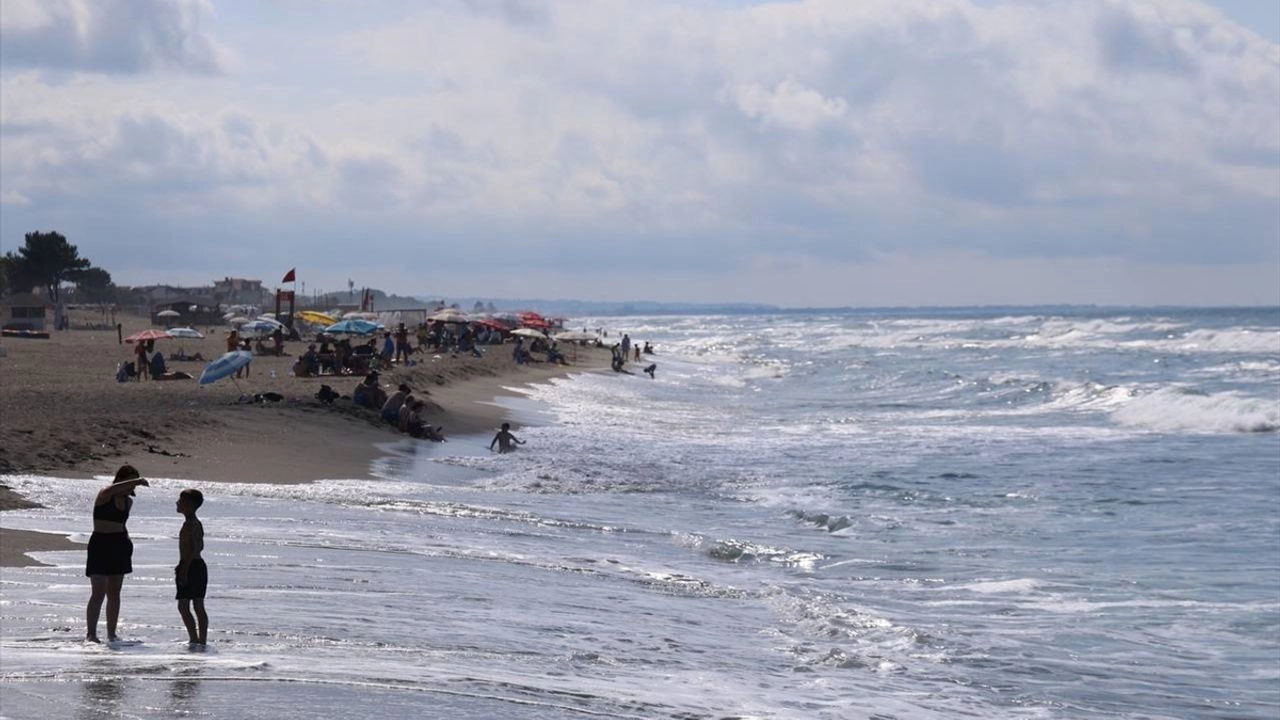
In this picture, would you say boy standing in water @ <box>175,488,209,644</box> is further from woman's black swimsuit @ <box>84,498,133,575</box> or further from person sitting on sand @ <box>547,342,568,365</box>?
person sitting on sand @ <box>547,342,568,365</box>

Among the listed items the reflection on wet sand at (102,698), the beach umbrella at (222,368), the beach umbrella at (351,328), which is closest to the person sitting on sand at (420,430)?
the beach umbrella at (222,368)

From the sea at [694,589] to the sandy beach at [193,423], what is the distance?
0.91 m

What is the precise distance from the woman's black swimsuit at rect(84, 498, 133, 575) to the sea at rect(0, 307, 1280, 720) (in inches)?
20.5

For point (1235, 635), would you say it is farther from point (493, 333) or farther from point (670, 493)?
point (493, 333)

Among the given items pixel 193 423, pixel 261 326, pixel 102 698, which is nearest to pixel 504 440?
pixel 193 423

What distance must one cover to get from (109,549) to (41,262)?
103 metres

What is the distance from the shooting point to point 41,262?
105 metres

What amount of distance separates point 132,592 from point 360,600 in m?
1.76

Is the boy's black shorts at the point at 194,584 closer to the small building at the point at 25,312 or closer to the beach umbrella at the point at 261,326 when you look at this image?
the beach umbrella at the point at 261,326

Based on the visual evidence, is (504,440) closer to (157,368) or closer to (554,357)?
(157,368)

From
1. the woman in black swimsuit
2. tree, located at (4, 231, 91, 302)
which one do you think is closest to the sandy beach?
the woman in black swimsuit

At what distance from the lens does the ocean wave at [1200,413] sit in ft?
118

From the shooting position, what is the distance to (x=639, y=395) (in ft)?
160

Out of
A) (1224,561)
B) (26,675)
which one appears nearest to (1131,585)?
(1224,561)
